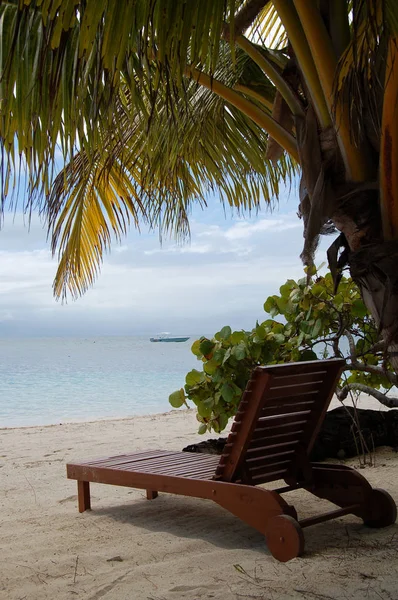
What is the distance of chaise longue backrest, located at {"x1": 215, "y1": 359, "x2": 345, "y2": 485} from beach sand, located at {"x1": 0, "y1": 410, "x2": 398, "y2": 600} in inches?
14.0

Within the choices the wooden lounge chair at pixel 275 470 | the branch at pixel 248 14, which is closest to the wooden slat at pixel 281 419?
the wooden lounge chair at pixel 275 470

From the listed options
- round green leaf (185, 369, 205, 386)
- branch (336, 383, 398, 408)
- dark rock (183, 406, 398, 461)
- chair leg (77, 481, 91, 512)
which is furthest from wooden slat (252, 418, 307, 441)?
dark rock (183, 406, 398, 461)

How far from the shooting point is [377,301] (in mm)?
2553

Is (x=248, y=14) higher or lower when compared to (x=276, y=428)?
higher

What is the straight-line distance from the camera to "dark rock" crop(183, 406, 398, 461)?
5145mm

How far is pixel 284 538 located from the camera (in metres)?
2.84

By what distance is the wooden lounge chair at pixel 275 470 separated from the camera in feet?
9.74

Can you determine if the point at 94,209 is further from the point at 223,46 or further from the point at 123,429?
the point at 123,429

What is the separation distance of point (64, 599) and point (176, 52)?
205cm

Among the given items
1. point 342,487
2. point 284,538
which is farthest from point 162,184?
point 284,538

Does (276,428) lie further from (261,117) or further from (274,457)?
(261,117)

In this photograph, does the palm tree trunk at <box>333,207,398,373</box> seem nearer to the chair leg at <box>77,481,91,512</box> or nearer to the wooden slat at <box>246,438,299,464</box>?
the wooden slat at <box>246,438,299,464</box>

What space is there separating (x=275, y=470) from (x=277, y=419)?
1.05 feet

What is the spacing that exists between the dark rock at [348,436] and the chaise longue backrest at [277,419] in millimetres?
1610
